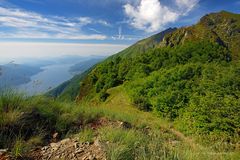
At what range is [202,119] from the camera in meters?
19.4

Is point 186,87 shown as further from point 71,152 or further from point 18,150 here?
point 18,150

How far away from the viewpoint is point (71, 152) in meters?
4.47

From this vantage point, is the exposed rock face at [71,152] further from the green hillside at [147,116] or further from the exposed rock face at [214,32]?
the exposed rock face at [214,32]

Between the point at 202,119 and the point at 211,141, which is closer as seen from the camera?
the point at 211,141

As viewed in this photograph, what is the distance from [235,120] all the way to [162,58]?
34927 millimetres

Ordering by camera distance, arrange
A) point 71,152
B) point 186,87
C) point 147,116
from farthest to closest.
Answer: point 186,87 < point 147,116 < point 71,152

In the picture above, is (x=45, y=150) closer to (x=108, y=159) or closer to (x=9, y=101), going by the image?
(x=108, y=159)

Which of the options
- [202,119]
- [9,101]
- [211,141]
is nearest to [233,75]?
[202,119]

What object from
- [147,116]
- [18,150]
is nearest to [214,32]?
[147,116]

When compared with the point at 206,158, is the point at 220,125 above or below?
below

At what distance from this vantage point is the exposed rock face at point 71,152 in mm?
4258

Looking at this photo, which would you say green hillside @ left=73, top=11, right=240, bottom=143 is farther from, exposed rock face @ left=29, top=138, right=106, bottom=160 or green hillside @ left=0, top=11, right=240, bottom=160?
exposed rock face @ left=29, top=138, right=106, bottom=160

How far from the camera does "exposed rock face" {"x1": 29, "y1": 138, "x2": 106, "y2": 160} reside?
14.0 ft

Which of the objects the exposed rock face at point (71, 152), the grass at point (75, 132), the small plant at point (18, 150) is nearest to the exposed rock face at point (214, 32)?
the grass at point (75, 132)
